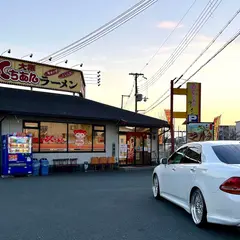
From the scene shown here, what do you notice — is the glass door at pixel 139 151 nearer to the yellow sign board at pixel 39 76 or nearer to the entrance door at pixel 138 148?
the entrance door at pixel 138 148

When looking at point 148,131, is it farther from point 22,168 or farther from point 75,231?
point 75,231

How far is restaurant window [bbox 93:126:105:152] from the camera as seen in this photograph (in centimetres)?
2042

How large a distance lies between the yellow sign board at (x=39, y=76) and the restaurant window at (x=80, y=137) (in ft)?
10.1

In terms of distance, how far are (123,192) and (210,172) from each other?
17.4 feet

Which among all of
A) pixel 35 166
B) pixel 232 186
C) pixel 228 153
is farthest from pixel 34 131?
pixel 232 186

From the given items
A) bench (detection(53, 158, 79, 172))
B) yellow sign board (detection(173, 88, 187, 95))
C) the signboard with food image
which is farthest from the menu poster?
yellow sign board (detection(173, 88, 187, 95))

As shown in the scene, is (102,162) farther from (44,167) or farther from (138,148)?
(44,167)

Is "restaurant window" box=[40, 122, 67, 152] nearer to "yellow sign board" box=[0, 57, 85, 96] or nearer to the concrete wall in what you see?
the concrete wall

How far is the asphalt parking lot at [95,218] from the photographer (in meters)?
5.82

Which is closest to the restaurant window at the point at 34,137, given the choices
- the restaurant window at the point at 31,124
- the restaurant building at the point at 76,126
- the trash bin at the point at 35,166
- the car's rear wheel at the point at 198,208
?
the restaurant building at the point at 76,126

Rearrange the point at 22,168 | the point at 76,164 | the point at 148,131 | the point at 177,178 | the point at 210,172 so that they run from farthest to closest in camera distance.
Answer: the point at 148,131 < the point at 76,164 < the point at 22,168 < the point at 177,178 < the point at 210,172

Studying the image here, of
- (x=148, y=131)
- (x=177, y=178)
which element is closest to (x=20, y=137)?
(x=148, y=131)

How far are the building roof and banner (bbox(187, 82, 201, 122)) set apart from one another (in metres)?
1.83

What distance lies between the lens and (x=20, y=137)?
16.4 metres
